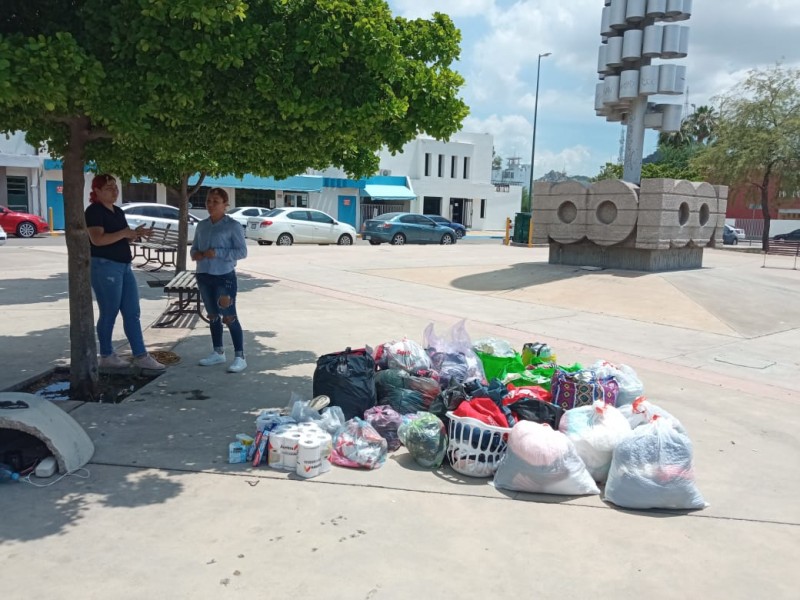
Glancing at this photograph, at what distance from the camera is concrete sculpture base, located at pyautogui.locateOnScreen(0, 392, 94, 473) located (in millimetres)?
3742

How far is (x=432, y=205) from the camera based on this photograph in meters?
47.9

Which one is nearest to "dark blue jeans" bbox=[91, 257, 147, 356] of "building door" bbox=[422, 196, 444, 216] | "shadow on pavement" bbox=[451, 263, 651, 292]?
"shadow on pavement" bbox=[451, 263, 651, 292]

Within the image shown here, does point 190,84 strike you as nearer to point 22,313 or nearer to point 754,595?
point 754,595

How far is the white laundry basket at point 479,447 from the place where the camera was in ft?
13.4

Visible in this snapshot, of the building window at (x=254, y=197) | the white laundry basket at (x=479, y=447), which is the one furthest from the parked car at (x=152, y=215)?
the white laundry basket at (x=479, y=447)

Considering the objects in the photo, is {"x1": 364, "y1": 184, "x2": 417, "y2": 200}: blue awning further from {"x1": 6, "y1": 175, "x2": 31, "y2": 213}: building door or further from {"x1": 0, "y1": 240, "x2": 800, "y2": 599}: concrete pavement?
{"x1": 0, "y1": 240, "x2": 800, "y2": 599}: concrete pavement

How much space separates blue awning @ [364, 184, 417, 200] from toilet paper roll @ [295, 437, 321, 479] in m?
39.3

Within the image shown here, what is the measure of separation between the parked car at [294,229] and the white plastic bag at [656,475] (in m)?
21.4

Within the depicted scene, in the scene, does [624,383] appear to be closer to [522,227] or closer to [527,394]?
[527,394]

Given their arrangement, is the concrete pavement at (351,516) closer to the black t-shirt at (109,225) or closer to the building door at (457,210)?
the black t-shirt at (109,225)

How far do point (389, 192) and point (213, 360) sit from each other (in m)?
38.0

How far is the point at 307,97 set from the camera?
440cm

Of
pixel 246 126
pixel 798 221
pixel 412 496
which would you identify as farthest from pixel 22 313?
pixel 798 221

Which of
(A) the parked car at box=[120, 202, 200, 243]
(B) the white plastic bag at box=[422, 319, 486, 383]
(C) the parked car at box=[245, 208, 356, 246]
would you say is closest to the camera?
(B) the white plastic bag at box=[422, 319, 486, 383]
